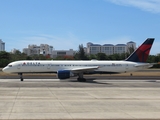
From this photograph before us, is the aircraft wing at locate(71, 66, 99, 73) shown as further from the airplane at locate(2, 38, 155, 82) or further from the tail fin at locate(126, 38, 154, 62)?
the tail fin at locate(126, 38, 154, 62)

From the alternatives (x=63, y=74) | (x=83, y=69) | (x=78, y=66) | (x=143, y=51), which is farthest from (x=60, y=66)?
(x=143, y=51)

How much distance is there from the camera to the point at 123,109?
50.6 ft

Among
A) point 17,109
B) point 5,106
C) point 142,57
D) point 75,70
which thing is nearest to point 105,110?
point 17,109

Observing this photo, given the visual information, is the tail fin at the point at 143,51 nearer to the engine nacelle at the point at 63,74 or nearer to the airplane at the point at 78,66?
the airplane at the point at 78,66

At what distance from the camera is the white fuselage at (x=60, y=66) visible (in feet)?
132

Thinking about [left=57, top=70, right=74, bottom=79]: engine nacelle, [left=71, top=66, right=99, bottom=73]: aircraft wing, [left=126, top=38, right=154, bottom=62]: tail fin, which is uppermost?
[left=126, top=38, right=154, bottom=62]: tail fin

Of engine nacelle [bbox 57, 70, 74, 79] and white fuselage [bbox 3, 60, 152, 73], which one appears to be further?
white fuselage [bbox 3, 60, 152, 73]

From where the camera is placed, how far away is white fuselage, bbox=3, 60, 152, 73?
1590 inches

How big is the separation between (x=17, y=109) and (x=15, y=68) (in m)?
25.9

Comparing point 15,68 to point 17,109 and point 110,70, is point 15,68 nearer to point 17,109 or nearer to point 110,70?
point 110,70

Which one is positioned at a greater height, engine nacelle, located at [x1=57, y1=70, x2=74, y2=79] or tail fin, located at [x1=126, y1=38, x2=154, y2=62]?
tail fin, located at [x1=126, y1=38, x2=154, y2=62]

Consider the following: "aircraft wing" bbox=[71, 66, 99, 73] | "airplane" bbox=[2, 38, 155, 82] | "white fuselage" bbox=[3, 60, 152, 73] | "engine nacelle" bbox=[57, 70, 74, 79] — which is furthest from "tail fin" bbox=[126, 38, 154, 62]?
"engine nacelle" bbox=[57, 70, 74, 79]

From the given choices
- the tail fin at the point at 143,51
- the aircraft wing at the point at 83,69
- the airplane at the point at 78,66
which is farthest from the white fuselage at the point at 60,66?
the aircraft wing at the point at 83,69

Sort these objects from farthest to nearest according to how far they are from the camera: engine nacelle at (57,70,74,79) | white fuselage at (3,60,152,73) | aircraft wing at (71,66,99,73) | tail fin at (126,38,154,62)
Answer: tail fin at (126,38,154,62)
white fuselage at (3,60,152,73)
aircraft wing at (71,66,99,73)
engine nacelle at (57,70,74,79)
